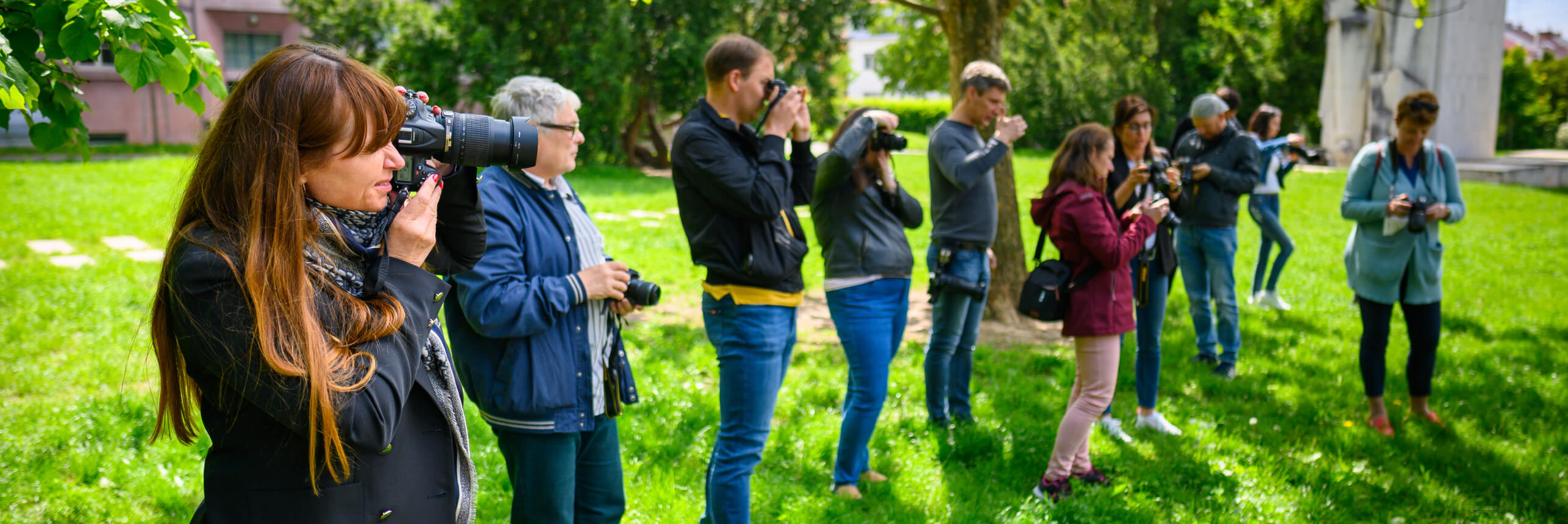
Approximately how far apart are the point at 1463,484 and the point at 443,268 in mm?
4452

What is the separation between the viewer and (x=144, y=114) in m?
26.4

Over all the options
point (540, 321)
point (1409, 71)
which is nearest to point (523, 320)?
point (540, 321)

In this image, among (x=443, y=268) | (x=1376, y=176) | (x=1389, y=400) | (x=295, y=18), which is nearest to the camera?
(x=443, y=268)

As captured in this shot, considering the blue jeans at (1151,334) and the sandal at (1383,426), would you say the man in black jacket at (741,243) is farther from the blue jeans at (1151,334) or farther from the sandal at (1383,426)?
the sandal at (1383,426)

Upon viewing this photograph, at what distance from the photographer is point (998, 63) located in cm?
692

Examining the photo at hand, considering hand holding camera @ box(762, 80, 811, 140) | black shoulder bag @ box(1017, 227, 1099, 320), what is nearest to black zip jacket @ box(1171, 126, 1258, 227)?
black shoulder bag @ box(1017, 227, 1099, 320)

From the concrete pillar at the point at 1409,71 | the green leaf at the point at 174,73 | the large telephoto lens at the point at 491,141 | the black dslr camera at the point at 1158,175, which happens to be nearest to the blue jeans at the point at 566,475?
the large telephoto lens at the point at 491,141

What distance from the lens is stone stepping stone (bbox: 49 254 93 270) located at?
8383 millimetres

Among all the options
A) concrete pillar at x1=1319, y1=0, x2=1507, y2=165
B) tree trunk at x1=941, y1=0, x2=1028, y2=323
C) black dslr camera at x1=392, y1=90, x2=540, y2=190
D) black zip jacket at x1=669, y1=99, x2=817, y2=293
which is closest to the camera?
black dslr camera at x1=392, y1=90, x2=540, y2=190

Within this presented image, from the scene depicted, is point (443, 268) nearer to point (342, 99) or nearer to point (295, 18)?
point (342, 99)

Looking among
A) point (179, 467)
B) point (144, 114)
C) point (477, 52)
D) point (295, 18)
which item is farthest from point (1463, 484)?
point (144, 114)

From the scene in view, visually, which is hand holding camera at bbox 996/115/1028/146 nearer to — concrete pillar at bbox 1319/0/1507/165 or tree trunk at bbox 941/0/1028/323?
tree trunk at bbox 941/0/1028/323

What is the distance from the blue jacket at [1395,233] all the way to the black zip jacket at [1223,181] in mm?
965

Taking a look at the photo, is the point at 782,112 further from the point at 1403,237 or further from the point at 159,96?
the point at 159,96
